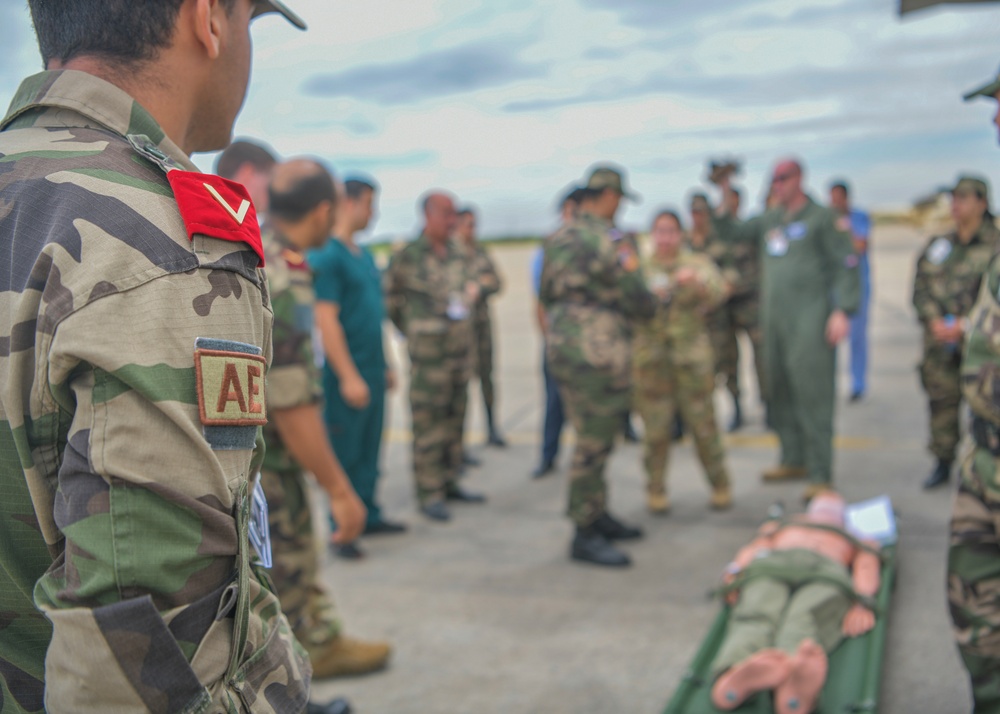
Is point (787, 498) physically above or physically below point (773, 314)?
below

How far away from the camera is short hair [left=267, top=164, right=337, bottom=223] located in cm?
294

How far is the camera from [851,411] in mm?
7203

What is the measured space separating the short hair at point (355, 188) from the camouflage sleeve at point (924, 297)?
11.0 ft

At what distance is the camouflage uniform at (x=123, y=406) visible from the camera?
896 mm

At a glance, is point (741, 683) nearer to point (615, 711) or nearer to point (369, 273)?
point (615, 711)

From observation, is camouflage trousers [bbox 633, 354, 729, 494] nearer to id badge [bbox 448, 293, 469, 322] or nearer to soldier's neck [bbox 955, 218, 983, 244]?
id badge [bbox 448, 293, 469, 322]

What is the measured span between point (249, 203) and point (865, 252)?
7286 millimetres

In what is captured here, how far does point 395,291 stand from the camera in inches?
211

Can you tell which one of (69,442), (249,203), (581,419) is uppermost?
(249,203)

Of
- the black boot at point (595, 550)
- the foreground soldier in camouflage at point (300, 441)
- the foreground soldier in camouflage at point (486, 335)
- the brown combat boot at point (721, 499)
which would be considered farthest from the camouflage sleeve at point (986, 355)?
the foreground soldier in camouflage at point (486, 335)

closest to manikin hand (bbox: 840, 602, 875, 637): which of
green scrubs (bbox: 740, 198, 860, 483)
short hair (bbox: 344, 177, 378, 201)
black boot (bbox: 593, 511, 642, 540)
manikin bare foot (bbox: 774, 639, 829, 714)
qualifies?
manikin bare foot (bbox: 774, 639, 829, 714)

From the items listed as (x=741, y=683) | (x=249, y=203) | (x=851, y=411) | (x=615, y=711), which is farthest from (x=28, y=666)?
(x=851, y=411)

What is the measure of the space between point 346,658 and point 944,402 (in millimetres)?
3851

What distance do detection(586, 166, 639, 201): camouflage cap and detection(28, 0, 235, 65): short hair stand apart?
3389 millimetres
